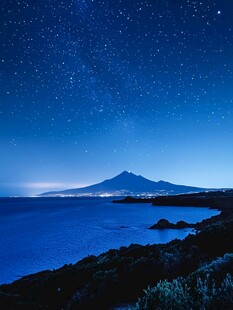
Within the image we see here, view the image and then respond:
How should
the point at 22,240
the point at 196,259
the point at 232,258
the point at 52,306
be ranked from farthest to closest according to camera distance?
the point at 22,240
the point at 196,259
the point at 52,306
the point at 232,258

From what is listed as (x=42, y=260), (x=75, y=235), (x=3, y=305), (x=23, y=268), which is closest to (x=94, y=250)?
(x=42, y=260)

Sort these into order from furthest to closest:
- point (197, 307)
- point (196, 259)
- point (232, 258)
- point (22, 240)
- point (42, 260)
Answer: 1. point (22, 240)
2. point (42, 260)
3. point (196, 259)
4. point (232, 258)
5. point (197, 307)

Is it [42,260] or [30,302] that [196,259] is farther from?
[42,260]

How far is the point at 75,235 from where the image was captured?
142 feet

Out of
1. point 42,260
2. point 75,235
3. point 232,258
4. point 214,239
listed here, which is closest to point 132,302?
point 232,258

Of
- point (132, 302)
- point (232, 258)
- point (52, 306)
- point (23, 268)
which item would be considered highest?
point (232, 258)

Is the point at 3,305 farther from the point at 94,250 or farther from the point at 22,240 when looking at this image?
the point at 22,240

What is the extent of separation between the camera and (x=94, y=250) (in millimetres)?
31328

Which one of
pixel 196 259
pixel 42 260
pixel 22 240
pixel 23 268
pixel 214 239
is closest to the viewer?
pixel 196 259

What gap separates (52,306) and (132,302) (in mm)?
3246

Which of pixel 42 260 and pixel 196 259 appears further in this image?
pixel 42 260

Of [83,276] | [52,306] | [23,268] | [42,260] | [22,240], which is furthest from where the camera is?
[22,240]

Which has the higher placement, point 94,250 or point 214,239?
point 214,239

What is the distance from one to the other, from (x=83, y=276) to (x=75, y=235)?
3244cm
